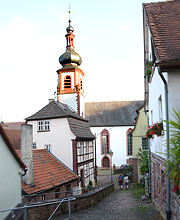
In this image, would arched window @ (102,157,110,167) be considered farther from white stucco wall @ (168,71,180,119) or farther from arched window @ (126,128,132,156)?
white stucco wall @ (168,71,180,119)

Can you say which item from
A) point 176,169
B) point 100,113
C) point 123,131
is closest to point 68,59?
point 100,113

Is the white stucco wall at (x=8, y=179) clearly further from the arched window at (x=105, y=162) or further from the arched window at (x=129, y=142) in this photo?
the arched window at (x=105, y=162)

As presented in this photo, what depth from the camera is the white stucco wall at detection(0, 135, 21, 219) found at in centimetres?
906

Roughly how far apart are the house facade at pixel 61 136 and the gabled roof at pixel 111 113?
18305 mm

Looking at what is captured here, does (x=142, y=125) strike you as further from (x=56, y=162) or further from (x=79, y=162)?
(x=56, y=162)

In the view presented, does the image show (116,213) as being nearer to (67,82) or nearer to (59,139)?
(59,139)

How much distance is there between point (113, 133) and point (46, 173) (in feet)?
83.1

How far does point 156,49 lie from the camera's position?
691cm

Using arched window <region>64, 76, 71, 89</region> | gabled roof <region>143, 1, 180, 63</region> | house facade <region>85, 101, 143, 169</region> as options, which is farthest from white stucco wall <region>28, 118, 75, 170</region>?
house facade <region>85, 101, 143, 169</region>

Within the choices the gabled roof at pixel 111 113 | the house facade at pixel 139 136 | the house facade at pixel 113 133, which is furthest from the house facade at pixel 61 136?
the gabled roof at pixel 111 113

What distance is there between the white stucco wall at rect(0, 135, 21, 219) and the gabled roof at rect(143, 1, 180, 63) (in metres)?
6.55

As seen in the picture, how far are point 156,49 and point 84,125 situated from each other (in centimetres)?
1832

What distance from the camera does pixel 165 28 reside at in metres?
7.78

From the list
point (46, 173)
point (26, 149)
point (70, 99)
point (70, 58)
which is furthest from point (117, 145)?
point (26, 149)
